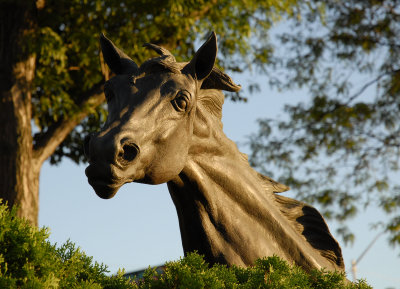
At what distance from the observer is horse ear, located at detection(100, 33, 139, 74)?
13.3ft

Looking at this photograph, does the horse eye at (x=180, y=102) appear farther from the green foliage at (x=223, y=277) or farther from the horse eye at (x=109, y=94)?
the green foliage at (x=223, y=277)

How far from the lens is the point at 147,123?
3.54 metres

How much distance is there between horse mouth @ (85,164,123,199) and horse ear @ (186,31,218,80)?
1.01 m

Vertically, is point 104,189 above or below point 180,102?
below

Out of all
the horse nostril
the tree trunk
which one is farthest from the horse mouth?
the tree trunk

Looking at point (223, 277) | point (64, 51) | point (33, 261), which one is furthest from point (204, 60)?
point (64, 51)

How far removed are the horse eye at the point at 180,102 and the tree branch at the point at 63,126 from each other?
8488 mm

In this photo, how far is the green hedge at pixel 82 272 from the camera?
2695 millimetres

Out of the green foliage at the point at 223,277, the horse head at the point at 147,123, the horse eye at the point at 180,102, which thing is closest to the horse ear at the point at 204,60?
the horse head at the point at 147,123

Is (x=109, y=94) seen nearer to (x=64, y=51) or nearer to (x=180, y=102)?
(x=180, y=102)

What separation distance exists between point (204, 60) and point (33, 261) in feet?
6.02

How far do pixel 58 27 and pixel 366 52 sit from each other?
707 cm

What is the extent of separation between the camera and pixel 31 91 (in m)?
12.0

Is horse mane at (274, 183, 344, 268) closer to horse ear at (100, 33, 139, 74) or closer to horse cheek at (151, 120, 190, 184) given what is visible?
horse cheek at (151, 120, 190, 184)
